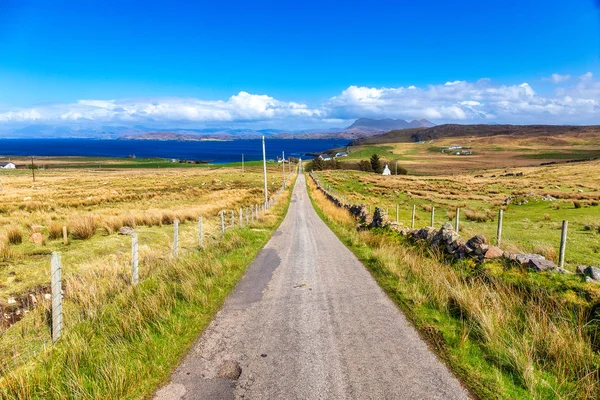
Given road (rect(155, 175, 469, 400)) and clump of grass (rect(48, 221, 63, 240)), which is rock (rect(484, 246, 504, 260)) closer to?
road (rect(155, 175, 469, 400))

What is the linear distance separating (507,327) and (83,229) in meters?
18.2

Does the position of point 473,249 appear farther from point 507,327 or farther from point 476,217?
point 476,217

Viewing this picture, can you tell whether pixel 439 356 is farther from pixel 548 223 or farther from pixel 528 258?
pixel 548 223

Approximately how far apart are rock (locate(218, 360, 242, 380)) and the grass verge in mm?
3343

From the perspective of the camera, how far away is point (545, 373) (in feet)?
17.5

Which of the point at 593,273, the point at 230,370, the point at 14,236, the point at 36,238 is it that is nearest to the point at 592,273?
the point at 593,273

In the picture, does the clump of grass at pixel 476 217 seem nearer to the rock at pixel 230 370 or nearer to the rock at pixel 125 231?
the rock at pixel 125 231

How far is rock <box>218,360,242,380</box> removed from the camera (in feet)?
17.7

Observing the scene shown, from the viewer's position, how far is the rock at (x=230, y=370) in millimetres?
5398

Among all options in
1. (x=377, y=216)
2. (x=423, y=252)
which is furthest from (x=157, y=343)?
(x=377, y=216)

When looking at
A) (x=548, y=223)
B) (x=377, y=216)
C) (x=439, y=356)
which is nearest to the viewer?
(x=439, y=356)

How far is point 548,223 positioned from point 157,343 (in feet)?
78.2

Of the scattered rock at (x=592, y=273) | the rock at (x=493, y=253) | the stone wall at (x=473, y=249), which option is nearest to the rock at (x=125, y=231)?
the stone wall at (x=473, y=249)

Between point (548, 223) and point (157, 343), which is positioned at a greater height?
point (157, 343)
